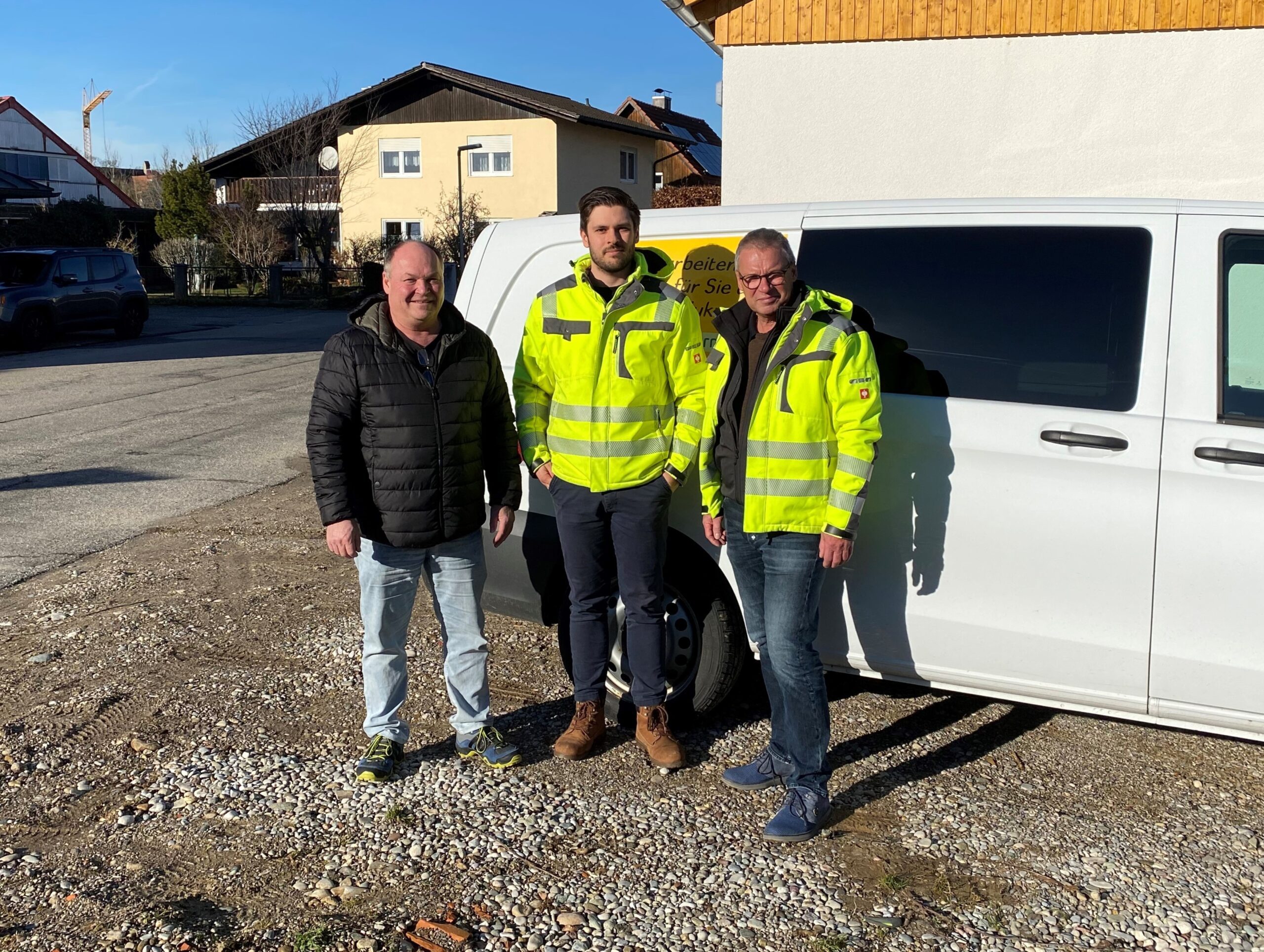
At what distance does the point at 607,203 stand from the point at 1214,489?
1951 millimetres

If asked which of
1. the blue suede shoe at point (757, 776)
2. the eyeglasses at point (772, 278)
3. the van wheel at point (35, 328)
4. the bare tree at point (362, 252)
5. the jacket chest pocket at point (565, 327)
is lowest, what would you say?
the blue suede shoe at point (757, 776)

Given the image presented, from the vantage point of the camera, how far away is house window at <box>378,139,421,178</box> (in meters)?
42.9

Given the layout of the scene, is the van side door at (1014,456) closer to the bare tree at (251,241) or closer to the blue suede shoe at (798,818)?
the blue suede shoe at (798,818)

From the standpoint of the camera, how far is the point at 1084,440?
3379mm

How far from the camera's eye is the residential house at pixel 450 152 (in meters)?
40.8

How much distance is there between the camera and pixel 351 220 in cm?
4459

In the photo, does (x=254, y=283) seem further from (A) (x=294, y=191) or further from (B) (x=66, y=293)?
(B) (x=66, y=293)

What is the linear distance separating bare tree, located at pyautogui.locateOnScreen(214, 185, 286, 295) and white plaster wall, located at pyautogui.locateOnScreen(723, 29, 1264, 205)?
1008 inches

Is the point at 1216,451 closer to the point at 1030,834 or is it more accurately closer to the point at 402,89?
the point at 1030,834

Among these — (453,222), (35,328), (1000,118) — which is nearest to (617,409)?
(1000,118)

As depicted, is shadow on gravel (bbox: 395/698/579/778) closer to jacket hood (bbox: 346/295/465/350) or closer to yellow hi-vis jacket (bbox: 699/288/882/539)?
yellow hi-vis jacket (bbox: 699/288/882/539)

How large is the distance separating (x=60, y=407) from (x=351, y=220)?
33.5 meters

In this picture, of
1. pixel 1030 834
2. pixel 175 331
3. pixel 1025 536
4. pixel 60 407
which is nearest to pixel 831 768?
pixel 1030 834

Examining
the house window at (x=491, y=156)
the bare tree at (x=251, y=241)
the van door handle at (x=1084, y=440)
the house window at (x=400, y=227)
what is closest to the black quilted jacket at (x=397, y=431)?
the van door handle at (x=1084, y=440)
